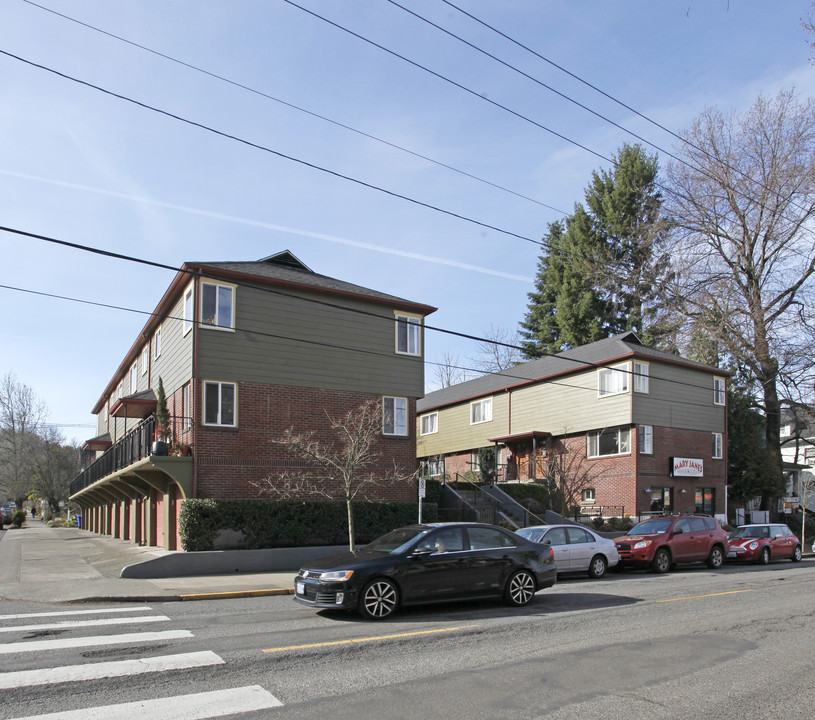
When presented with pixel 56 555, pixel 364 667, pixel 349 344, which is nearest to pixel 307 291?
pixel 349 344

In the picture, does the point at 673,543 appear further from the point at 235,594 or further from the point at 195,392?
the point at 195,392

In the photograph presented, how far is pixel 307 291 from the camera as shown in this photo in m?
21.8

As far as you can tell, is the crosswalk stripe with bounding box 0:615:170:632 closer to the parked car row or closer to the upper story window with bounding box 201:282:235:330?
the parked car row

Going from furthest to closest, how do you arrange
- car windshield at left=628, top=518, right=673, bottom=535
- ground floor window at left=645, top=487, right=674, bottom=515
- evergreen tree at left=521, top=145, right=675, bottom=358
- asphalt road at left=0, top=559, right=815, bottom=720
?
evergreen tree at left=521, top=145, right=675, bottom=358, ground floor window at left=645, top=487, right=674, bottom=515, car windshield at left=628, top=518, right=673, bottom=535, asphalt road at left=0, top=559, right=815, bottom=720

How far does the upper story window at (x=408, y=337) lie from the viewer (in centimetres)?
2375

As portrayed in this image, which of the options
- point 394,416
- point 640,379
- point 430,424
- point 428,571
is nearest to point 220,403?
point 394,416

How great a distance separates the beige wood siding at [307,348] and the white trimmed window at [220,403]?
0.33 meters

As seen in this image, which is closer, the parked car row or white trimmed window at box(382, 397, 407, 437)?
the parked car row

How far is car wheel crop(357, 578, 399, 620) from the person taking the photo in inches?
401

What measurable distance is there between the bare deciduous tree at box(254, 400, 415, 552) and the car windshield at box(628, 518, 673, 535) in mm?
6662

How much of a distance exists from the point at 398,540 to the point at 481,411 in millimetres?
30419

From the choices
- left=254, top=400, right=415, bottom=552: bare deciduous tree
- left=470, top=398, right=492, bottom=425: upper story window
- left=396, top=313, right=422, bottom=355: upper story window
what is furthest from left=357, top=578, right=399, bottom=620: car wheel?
left=470, top=398, right=492, bottom=425: upper story window

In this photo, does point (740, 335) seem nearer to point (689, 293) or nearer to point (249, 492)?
point (689, 293)

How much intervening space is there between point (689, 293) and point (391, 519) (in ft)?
83.5
